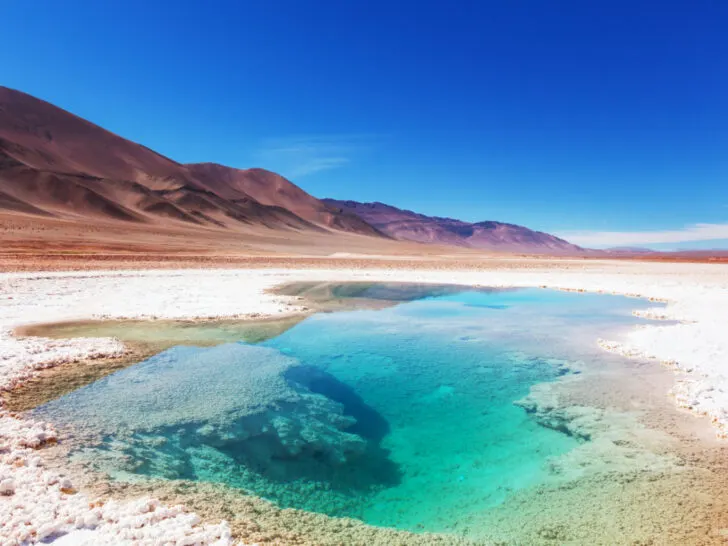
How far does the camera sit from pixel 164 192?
107438 millimetres

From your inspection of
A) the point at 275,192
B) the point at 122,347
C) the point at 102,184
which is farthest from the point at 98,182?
the point at 122,347

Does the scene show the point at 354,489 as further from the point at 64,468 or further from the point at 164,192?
the point at 164,192

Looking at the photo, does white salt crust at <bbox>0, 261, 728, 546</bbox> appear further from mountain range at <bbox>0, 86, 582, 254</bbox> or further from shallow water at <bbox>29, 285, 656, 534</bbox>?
mountain range at <bbox>0, 86, 582, 254</bbox>

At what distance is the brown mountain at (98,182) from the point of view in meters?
74.4

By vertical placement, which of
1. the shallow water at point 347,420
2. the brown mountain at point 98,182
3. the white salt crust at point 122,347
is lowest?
the shallow water at point 347,420

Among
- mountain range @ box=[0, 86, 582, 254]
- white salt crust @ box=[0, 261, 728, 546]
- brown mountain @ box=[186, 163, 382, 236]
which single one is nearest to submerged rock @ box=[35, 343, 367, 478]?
white salt crust @ box=[0, 261, 728, 546]

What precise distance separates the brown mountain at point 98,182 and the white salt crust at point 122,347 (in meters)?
58.4

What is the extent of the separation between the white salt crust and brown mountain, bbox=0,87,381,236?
192 feet

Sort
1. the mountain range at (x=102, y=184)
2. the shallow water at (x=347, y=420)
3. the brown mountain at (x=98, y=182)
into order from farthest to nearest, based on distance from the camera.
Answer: the brown mountain at (x=98, y=182)
the mountain range at (x=102, y=184)
the shallow water at (x=347, y=420)

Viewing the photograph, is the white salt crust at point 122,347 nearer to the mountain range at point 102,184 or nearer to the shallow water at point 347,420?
the shallow water at point 347,420

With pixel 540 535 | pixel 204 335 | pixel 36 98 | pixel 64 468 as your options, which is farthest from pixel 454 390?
pixel 36 98

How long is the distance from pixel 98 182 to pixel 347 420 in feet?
348

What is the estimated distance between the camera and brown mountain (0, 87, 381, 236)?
74375 millimetres

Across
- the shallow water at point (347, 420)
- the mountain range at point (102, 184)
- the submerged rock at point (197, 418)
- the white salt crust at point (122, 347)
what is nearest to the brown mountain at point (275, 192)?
the mountain range at point (102, 184)
